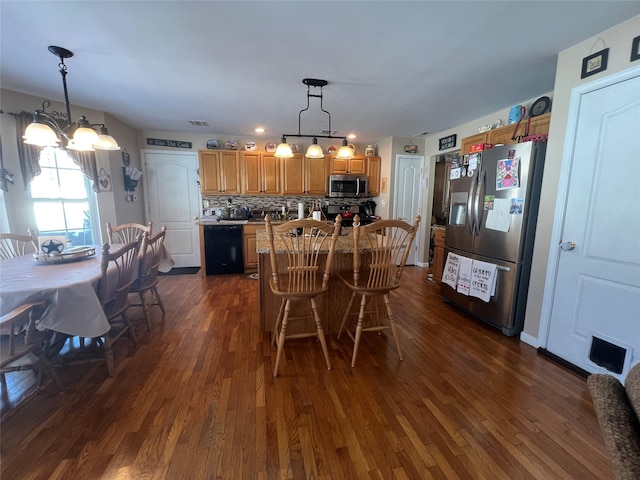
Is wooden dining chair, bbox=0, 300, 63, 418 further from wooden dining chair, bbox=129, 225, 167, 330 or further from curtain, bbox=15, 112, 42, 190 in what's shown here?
curtain, bbox=15, 112, 42, 190

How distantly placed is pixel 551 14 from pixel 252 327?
3203 millimetres

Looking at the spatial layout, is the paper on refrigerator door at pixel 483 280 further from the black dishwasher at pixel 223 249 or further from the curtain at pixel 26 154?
the curtain at pixel 26 154

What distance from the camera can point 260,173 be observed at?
185 inches

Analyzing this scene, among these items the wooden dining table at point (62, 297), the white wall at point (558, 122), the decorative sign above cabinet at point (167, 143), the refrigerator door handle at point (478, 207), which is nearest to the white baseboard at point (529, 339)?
the white wall at point (558, 122)

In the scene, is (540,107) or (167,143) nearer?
(540,107)

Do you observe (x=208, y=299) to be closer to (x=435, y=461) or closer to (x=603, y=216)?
(x=435, y=461)

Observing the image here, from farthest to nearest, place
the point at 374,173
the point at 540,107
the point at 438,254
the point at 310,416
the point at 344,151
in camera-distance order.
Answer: the point at 374,173 → the point at 438,254 → the point at 344,151 → the point at 540,107 → the point at 310,416

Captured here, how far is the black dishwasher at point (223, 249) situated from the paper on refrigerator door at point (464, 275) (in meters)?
3.24

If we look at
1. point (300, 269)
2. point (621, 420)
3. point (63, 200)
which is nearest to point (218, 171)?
point (63, 200)

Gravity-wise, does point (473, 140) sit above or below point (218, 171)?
above

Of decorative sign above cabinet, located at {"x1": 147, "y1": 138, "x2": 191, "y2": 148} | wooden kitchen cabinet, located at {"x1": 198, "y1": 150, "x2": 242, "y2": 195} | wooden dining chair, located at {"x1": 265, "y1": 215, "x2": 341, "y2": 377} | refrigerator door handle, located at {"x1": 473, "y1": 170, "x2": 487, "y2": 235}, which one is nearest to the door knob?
refrigerator door handle, located at {"x1": 473, "y1": 170, "x2": 487, "y2": 235}

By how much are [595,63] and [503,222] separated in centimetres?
123

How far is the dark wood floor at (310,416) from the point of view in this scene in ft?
4.14

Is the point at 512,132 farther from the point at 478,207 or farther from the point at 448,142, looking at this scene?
the point at 448,142
